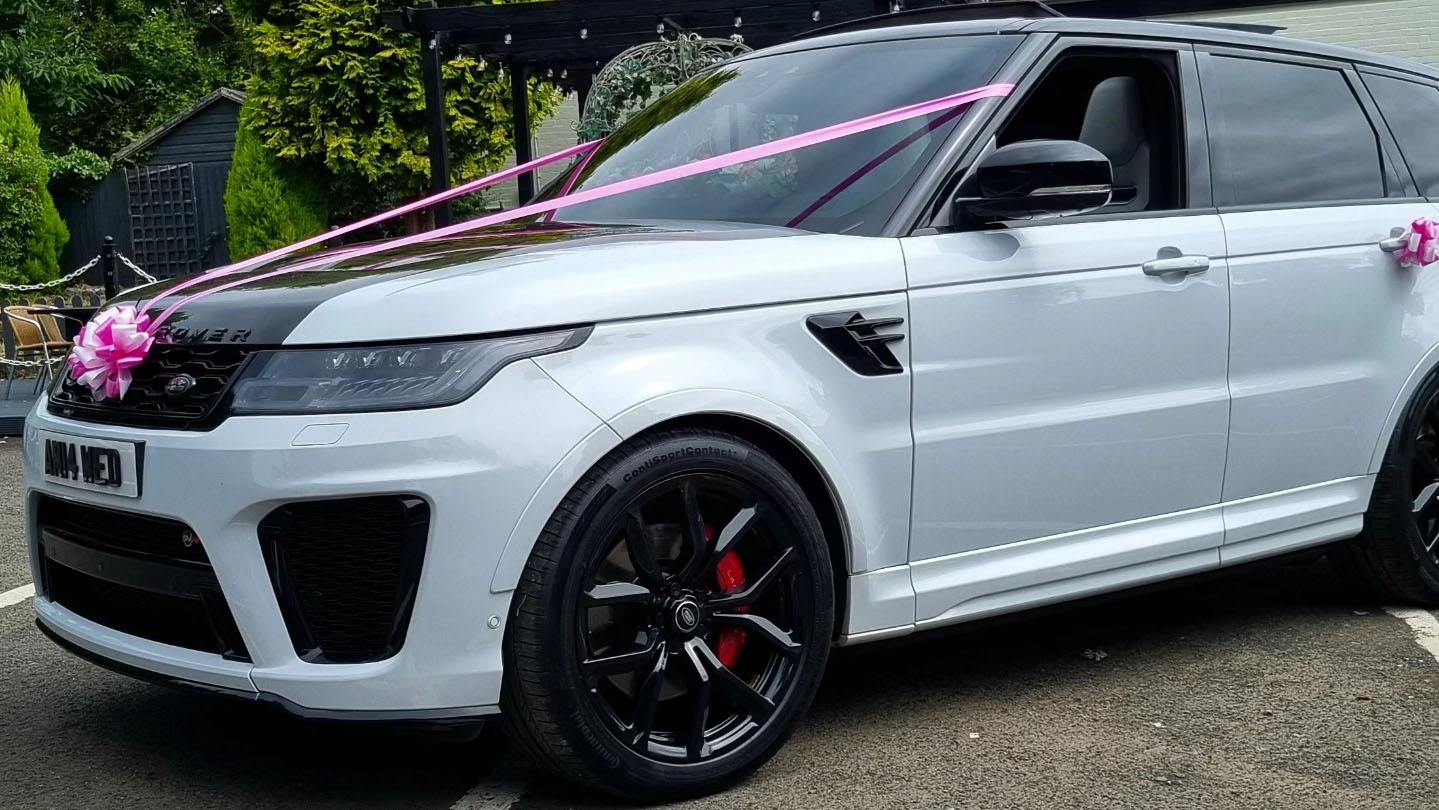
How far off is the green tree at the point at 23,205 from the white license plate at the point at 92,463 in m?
20.2

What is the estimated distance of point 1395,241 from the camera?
181 inches

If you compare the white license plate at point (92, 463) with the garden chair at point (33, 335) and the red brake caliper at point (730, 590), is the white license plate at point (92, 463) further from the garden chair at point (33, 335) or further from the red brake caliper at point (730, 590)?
the garden chair at point (33, 335)

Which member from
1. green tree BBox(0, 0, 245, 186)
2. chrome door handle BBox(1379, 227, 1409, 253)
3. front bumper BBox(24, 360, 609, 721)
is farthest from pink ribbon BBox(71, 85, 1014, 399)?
green tree BBox(0, 0, 245, 186)

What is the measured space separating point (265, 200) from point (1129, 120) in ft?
60.4


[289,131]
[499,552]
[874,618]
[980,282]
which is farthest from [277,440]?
[289,131]

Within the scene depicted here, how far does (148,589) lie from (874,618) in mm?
1580

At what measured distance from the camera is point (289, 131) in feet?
67.9

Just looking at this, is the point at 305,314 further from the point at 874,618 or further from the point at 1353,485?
the point at 1353,485

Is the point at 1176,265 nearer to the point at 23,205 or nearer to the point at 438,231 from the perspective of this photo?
the point at 438,231

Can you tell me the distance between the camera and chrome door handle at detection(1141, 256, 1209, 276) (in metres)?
3.95

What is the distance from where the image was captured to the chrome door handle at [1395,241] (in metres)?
4.58

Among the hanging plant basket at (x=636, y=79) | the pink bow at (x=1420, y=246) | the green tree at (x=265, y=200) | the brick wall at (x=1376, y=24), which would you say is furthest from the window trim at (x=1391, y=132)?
the green tree at (x=265, y=200)

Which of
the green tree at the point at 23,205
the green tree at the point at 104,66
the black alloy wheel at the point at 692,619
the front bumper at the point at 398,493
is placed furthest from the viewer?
the green tree at the point at 104,66

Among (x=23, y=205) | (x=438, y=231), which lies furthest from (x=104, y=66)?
(x=438, y=231)
